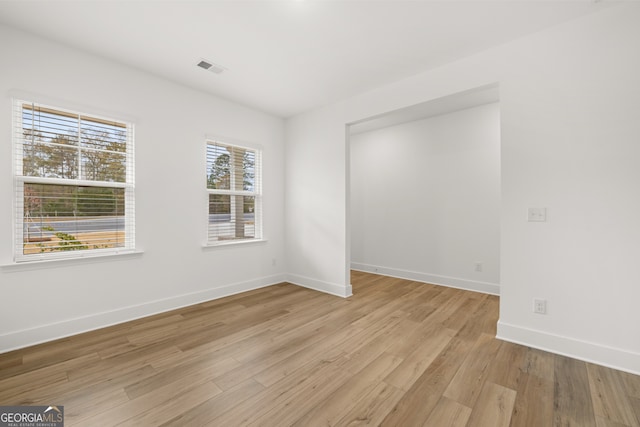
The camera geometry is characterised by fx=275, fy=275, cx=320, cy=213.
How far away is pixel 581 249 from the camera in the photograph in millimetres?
2279

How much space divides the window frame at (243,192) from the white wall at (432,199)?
2.13m

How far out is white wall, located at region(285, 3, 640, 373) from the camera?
212cm

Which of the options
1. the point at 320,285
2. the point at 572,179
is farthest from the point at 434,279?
the point at 572,179

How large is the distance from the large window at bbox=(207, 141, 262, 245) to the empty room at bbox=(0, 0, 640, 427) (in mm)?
66

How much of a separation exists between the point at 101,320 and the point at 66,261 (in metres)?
0.70

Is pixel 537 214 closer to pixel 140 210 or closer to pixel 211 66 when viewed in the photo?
pixel 211 66

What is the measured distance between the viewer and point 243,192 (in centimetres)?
420

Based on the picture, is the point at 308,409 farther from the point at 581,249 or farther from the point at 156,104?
the point at 156,104

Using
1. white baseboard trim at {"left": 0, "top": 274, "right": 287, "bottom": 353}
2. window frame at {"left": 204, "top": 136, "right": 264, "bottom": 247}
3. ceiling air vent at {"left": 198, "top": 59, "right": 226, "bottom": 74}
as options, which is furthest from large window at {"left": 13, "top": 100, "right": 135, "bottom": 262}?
ceiling air vent at {"left": 198, "top": 59, "right": 226, "bottom": 74}

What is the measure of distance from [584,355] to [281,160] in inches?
170

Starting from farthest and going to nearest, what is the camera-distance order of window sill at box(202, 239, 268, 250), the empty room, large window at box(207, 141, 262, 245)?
large window at box(207, 141, 262, 245) < window sill at box(202, 239, 268, 250) < the empty room

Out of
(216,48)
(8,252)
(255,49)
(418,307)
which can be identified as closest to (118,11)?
(216,48)

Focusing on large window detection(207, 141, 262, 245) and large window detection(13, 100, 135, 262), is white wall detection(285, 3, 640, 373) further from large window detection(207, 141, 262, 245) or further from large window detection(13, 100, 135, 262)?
large window detection(13, 100, 135, 262)

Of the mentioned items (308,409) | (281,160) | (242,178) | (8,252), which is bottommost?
(308,409)
